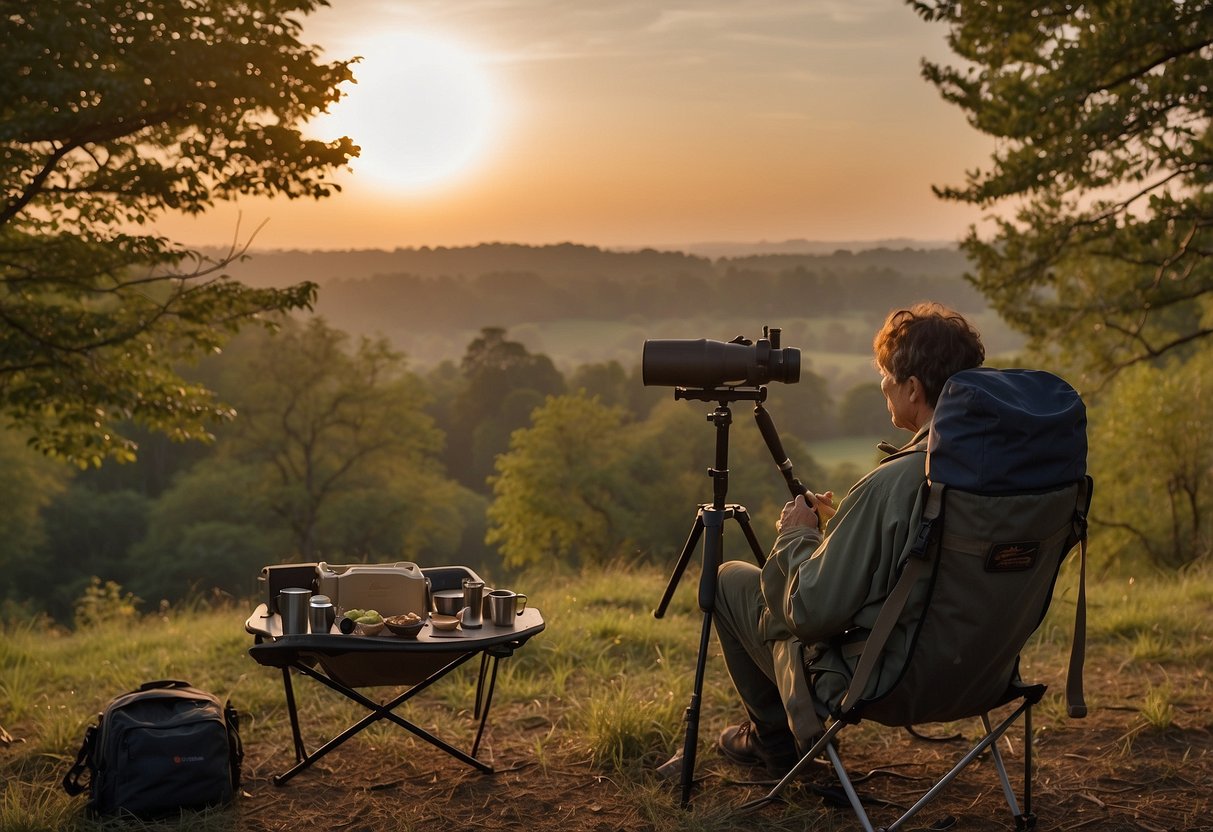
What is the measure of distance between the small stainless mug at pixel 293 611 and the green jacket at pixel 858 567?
1402 millimetres

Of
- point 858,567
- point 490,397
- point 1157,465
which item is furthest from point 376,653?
point 490,397

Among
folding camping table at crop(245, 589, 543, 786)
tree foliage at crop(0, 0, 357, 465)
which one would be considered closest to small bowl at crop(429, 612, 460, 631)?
folding camping table at crop(245, 589, 543, 786)

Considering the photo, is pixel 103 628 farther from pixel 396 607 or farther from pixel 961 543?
pixel 961 543

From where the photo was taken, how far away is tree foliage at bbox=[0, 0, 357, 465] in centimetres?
532

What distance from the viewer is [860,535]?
2.57m

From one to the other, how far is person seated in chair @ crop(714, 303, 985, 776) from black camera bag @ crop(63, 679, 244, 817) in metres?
1.69

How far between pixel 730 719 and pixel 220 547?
1073 inches

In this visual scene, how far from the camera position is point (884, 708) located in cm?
274

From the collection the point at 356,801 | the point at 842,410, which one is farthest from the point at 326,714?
the point at 842,410

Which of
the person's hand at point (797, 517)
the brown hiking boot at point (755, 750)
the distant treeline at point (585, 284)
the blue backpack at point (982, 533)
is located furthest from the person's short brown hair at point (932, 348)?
the distant treeline at point (585, 284)

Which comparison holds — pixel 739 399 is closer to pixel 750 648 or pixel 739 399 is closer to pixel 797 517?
pixel 797 517

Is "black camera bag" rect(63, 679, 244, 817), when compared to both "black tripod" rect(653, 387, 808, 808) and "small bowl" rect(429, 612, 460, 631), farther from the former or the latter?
"black tripod" rect(653, 387, 808, 808)

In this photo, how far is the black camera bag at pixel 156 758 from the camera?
124 inches

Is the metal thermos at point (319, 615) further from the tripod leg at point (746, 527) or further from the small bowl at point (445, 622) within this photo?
the tripod leg at point (746, 527)
